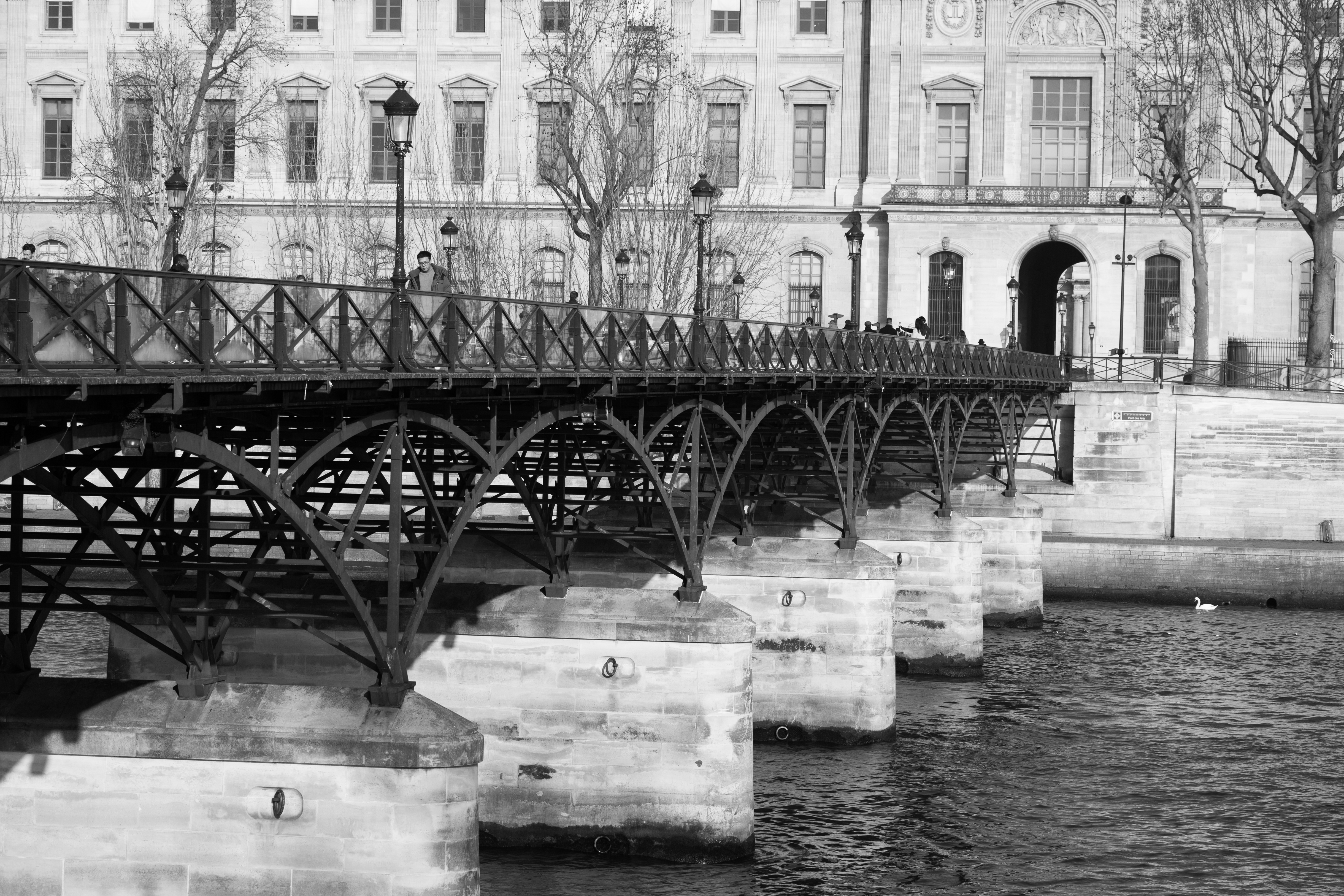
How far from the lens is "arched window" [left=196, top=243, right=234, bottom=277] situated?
61.9 meters

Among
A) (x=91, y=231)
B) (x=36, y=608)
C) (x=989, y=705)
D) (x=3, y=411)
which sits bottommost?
(x=989, y=705)

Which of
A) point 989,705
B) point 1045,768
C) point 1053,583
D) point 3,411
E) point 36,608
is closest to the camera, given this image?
point 3,411

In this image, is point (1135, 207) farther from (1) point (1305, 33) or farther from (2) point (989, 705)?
(2) point (989, 705)

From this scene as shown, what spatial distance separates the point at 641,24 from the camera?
190 ft

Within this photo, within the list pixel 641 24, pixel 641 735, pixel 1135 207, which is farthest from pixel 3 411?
pixel 1135 207

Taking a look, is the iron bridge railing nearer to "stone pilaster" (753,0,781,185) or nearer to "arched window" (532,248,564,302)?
"arched window" (532,248,564,302)

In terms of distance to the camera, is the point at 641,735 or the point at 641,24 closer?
the point at 641,735

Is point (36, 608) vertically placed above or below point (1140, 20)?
below

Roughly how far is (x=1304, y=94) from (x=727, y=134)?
2174 cm

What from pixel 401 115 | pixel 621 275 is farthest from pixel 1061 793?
pixel 621 275

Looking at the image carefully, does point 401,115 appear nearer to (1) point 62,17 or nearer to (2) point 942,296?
(2) point 942,296

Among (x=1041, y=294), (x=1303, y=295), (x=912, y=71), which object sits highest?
(x=912, y=71)

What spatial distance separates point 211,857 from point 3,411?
272 inches

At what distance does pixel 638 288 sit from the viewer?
48000mm
